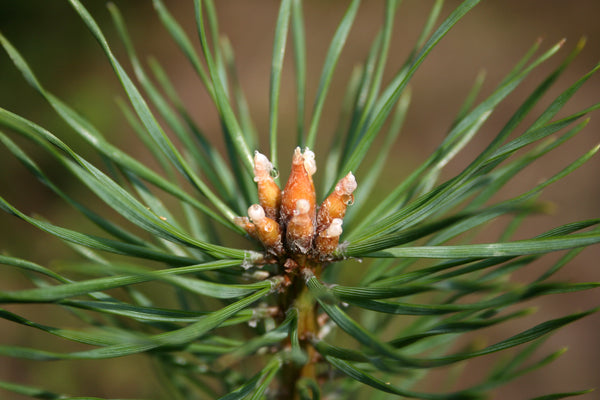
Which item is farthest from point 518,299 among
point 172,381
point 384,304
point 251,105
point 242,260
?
point 251,105

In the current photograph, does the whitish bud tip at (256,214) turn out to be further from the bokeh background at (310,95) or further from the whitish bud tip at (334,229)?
the bokeh background at (310,95)

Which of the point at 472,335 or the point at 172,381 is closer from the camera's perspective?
the point at 172,381

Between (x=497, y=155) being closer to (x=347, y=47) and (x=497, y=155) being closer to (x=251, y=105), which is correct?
(x=251, y=105)

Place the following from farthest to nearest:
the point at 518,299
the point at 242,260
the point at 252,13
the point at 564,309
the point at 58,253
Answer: the point at 252,13
the point at 564,309
the point at 58,253
the point at 242,260
the point at 518,299

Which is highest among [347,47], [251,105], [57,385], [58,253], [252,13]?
[252,13]

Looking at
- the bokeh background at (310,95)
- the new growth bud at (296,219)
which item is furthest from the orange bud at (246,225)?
the bokeh background at (310,95)

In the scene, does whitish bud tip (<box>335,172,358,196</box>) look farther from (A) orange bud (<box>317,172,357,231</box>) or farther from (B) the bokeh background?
(B) the bokeh background

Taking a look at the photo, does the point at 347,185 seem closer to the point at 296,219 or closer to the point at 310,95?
the point at 296,219
